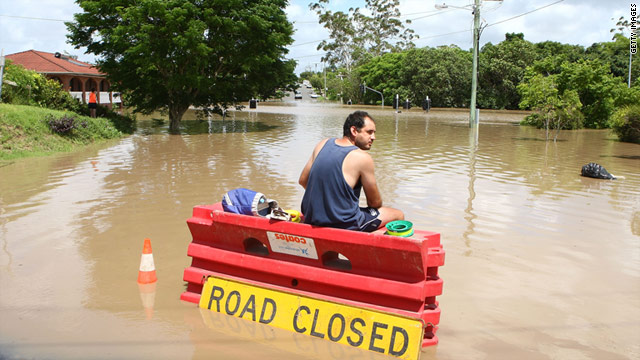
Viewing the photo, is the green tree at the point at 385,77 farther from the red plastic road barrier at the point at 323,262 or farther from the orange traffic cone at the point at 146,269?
the red plastic road barrier at the point at 323,262

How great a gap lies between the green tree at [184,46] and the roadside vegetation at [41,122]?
272 cm

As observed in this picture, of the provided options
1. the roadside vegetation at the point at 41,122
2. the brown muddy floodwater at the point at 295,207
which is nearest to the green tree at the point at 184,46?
the roadside vegetation at the point at 41,122

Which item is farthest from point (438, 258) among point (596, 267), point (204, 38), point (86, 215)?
point (204, 38)

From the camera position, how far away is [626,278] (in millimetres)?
6320

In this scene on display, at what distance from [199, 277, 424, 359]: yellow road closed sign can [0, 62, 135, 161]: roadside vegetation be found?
12858 mm

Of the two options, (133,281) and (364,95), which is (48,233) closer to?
(133,281)

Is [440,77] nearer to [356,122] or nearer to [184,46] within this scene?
[184,46]

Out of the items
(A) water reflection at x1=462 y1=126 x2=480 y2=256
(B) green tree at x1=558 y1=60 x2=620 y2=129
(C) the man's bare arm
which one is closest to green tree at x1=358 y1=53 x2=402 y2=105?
(B) green tree at x1=558 y1=60 x2=620 y2=129

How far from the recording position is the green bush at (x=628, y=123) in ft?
76.3

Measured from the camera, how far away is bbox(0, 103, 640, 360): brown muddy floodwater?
4.68 meters

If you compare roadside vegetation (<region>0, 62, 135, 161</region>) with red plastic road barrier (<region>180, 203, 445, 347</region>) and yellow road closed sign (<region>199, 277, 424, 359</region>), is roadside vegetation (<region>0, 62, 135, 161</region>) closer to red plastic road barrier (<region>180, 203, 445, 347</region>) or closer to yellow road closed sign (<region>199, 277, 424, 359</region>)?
red plastic road barrier (<region>180, 203, 445, 347</region>)

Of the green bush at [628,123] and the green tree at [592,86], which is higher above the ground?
the green tree at [592,86]

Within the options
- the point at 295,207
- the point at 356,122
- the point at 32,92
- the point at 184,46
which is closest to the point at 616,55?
the point at 184,46

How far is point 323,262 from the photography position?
5066mm
